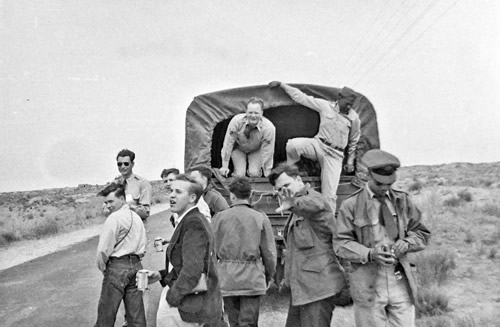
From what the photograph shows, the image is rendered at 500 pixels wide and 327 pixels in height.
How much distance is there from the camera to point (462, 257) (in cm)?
895

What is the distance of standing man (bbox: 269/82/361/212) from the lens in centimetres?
616

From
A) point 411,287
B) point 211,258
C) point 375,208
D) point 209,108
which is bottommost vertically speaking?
point 411,287

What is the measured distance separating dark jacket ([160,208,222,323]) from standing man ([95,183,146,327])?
1.28 meters

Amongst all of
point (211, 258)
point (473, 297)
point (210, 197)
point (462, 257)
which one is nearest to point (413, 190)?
point (462, 257)

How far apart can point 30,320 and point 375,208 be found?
16.4 feet

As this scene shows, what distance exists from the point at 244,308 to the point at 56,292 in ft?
15.3

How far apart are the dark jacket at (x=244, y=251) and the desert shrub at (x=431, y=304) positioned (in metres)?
2.56

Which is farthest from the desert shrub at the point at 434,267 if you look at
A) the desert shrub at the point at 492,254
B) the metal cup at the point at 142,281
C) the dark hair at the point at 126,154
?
the metal cup at the point at 142,281

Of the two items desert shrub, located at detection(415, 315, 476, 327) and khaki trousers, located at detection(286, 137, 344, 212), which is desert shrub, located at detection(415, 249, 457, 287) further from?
khaki trousers, located at detection(286, 137, 344, 212)

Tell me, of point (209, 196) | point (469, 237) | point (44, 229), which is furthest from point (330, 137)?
point (44, 229)

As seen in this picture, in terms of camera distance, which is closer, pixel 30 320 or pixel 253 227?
pixel 253 227

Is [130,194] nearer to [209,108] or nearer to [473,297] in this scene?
[209,108]

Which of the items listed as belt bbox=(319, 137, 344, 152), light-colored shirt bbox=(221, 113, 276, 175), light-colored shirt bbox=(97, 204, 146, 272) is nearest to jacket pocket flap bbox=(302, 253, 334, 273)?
light-colored shirt bbox=(97, 204, 146, 272)

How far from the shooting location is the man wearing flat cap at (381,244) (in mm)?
3184
